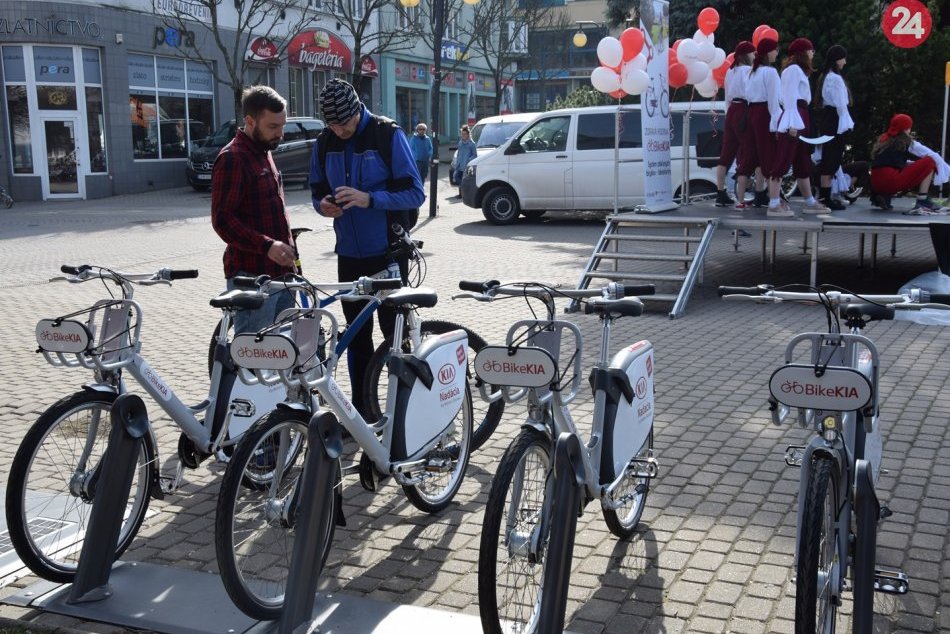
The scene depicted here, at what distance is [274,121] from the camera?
17.9ft

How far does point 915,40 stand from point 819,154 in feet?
12.2

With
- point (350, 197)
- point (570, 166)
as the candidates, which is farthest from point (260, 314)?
point (570, 166)

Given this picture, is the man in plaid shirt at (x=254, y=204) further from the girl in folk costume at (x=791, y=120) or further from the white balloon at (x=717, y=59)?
the white balloon at (x=717, y=59)

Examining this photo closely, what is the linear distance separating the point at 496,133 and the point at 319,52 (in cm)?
1601

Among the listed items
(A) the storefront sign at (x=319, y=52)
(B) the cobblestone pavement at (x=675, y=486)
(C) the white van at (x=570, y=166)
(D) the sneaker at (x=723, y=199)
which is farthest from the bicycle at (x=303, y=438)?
(A) the storefront sign at (x=319, y=52)

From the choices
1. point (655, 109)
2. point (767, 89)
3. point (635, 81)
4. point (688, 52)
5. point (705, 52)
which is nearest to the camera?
point (767, 89)

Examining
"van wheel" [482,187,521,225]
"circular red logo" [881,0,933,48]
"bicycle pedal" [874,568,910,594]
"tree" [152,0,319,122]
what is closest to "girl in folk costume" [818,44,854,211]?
"circular red logo" [881,0,933,48]

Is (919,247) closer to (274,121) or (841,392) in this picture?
(274,121)

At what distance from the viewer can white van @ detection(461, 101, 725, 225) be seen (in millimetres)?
18062

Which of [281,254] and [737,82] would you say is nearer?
[281,254]

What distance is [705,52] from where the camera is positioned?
547 inches

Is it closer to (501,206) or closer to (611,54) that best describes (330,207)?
(611,54)

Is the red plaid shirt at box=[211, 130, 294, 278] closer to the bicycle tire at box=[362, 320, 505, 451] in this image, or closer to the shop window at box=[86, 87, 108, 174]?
the bicycle tire at box=[362, 320, 505, 451]

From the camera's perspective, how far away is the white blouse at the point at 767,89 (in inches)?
456
